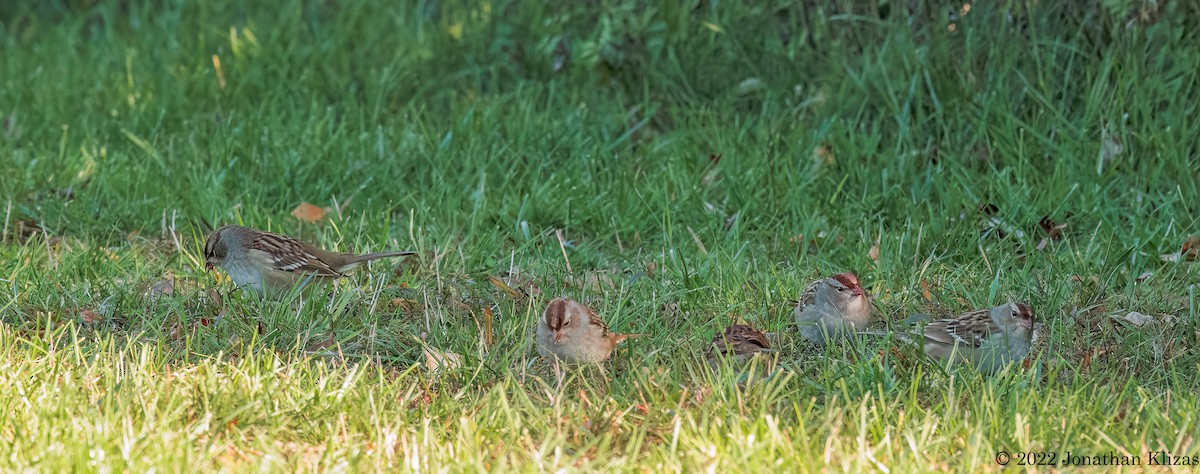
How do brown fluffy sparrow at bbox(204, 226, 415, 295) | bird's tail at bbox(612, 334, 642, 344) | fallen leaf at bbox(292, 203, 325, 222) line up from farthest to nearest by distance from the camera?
fallen leaf at bbox(292, 203, 325, 222) → brown fluffy sparrow at bbox(204, 226, 415, 295) → bird's tail at bbox(612, 334, 642, 344)

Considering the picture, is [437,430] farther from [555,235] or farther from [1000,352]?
[555,235]

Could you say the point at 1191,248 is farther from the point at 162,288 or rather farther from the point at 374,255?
the point at 162,288

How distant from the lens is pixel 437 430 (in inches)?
167

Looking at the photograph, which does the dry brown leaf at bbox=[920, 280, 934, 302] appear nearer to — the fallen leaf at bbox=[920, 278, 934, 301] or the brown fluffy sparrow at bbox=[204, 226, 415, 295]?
the fallen leaf at bbox=[920, 278, 934, 301]

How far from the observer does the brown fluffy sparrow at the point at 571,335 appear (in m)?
4.78

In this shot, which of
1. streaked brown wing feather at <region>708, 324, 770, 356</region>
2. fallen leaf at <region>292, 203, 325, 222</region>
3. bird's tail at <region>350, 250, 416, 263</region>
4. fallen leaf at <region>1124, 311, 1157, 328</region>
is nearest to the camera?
streaked brown wing feather at <region>708, 324, 770, 356</region>

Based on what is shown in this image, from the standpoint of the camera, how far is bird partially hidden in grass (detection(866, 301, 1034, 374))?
4734mm

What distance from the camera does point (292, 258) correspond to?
577 centimetres

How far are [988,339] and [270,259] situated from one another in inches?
110

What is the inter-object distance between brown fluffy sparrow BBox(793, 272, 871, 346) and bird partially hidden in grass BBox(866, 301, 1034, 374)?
0.22 m

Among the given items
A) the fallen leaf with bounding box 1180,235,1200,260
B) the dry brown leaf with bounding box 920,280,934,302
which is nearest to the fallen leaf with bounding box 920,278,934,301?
the dry brown leaf with bounding box 920,280,934,302

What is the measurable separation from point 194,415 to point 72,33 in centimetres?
740

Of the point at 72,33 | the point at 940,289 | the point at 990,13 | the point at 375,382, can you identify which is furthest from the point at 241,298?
the point at 72,33

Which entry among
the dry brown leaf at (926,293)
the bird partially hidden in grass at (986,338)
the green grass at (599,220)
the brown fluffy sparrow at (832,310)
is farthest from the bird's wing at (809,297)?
the dry brown leaf at (926,293)
